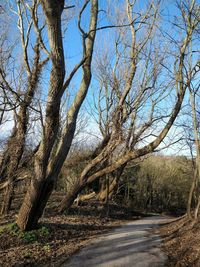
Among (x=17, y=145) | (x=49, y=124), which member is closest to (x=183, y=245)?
(x=49, y=124)

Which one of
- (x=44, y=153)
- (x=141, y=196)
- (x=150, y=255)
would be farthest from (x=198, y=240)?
(x=141, y=196)

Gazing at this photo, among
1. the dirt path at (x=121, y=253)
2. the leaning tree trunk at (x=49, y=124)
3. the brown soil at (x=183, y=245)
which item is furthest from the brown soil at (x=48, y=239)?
the brown soil at (x=183, y=245)

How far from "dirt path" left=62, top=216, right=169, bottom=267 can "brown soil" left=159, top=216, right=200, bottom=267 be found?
242 mm

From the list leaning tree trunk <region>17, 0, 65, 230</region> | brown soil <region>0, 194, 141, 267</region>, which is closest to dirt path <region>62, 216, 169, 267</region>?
brown soil <region>0, 194, 141, 267</region>

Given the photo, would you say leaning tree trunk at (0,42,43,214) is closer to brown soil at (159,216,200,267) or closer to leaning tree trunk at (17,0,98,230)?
leaning tree trunk at (17,0,98,230)

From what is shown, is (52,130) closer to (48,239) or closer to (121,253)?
(48,239)

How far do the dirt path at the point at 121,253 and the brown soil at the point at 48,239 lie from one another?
1.14 feet

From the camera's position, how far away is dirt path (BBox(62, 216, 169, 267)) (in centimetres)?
705

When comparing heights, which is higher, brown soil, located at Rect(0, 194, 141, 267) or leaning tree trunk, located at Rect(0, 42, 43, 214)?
leaning tree trunk, located at Rect(0, 42, 43, 214)

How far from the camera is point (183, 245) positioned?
8547 mm

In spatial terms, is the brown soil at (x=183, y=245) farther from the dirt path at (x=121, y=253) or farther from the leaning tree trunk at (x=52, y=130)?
the leaning tree trunk at (x=52, y=130)

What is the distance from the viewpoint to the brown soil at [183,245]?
7247 millimetres

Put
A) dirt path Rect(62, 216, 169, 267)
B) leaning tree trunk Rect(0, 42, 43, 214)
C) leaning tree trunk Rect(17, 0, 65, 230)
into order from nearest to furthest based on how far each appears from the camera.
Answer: dirt path Rect(62, 216, 169, 267) < leaning tree trunk Rect(17, 0, 65, 230) < leaning tree trunk Rect(0, 42, 43, 214)

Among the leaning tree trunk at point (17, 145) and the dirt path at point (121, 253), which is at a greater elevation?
the leaning tree trunk at point (17, 145)
